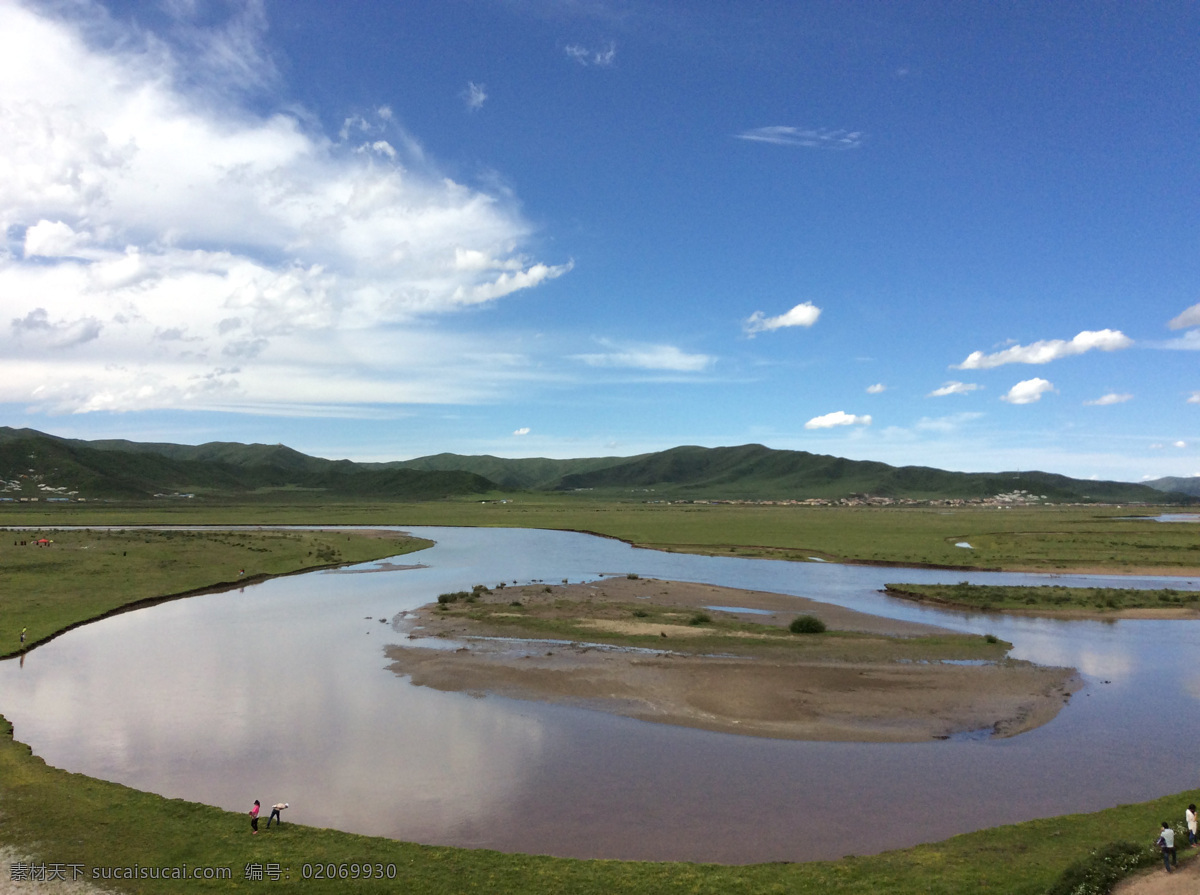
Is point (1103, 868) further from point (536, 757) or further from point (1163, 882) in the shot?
point (536, 757)

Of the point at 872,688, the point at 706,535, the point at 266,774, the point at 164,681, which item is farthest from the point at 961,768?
the point at 706,535

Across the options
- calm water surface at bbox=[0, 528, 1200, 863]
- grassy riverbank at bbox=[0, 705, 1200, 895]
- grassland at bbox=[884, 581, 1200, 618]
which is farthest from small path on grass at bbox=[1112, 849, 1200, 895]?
grassland at bbox=[884, 581, 1200, 618]

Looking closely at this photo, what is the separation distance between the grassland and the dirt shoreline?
11.3m

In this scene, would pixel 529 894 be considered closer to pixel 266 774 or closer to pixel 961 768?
pixel 266 774

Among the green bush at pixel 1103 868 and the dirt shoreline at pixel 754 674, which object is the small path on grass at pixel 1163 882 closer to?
the green bush at pixel 1103 868

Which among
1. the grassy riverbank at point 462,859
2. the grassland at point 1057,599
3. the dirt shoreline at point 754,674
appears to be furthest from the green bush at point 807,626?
the grassy riverbank at point 462,859

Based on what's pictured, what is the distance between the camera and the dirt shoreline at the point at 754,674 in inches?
1125

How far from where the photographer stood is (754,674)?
113 feet

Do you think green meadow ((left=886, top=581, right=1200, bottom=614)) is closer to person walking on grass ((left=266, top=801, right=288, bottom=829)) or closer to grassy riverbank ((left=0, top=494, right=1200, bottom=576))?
grassy riverbank ((left=0, top=494, right=1200, bottom=576))

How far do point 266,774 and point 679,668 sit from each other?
65.7ft

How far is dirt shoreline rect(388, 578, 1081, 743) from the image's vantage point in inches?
1125

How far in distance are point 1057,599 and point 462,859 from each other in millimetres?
53396

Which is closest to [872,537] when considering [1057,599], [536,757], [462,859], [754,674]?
[1057,599]

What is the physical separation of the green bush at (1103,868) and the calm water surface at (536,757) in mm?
4110
